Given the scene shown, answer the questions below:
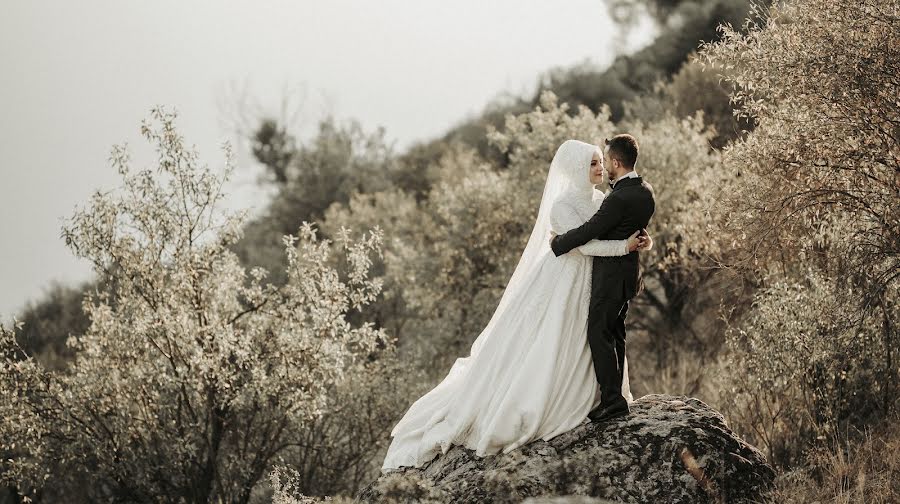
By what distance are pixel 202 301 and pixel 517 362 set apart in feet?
28.5

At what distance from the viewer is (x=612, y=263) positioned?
838 centimetres

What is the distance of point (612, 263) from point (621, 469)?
181 cm

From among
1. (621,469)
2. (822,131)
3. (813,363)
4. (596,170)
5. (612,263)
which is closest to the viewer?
(621,469)

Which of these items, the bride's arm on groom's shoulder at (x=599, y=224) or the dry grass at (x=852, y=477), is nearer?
the bride's arm on groom's shoulder at (x=599, y=224)

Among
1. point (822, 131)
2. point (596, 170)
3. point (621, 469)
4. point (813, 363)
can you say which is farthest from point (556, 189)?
point (813, 363)

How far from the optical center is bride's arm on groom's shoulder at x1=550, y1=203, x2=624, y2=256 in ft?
27.2

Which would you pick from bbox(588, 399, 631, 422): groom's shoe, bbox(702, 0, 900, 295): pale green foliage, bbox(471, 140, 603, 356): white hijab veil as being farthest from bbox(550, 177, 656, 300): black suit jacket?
bbox(702, 0, 900, 295): pale green foliage

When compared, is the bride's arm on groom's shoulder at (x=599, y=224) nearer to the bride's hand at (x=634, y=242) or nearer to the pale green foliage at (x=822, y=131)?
the bride's hand at (x=634, y=242)

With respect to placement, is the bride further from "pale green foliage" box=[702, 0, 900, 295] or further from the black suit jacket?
"pale green foliage" box=[702, 0, 900, 295]

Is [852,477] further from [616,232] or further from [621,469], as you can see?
[616,232]

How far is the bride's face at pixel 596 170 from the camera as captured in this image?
8.59 meters

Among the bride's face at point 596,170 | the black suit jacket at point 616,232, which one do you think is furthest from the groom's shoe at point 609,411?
the bride's face at point 596,170

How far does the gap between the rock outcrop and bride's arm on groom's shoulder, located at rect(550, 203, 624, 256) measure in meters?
1.54

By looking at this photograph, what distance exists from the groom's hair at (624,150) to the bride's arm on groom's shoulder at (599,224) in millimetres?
433
